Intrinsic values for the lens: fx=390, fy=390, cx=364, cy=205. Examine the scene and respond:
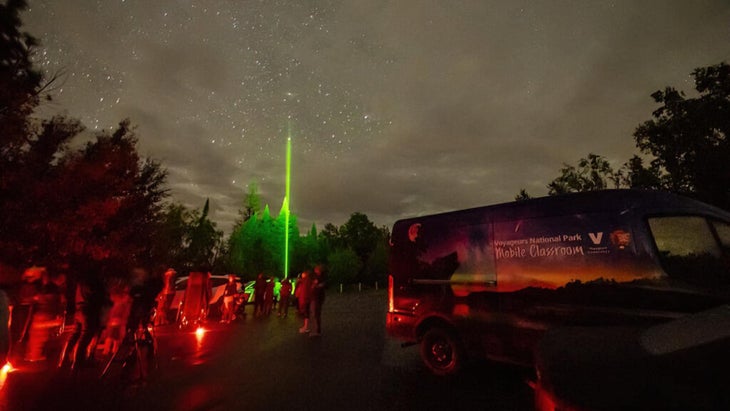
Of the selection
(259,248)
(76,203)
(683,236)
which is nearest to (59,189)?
(76,203)

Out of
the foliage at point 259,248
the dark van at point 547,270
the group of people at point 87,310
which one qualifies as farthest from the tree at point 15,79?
the foliage at point 259,248

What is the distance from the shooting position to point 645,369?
1580mm

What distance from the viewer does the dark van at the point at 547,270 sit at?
4.23 meters

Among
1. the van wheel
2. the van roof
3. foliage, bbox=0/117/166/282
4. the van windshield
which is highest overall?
foliage, bbox=0/117/166/282

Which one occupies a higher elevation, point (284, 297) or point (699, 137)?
point (699, 137)

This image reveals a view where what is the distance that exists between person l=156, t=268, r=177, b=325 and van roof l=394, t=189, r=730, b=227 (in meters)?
11.0

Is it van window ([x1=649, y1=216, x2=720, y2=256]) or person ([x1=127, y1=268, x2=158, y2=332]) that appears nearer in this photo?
van window ([x1=649, y1=216, x2=720, y2=256])

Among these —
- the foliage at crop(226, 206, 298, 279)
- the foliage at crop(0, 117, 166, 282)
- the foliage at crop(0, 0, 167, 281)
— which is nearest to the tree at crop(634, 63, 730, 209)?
the foliage at crop(0, 0, 167, 281)

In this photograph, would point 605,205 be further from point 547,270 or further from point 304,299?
point 304,299

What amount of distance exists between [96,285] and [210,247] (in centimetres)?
6302

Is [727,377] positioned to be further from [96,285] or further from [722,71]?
[722,71]

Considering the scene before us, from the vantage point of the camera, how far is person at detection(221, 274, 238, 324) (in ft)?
47.1

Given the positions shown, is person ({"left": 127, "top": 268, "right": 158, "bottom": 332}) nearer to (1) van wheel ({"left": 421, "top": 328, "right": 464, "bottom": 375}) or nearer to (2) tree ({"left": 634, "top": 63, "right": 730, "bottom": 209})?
(1) van wheel ({"left": 421, "top": 328, "right": 464, "bottom": 375})

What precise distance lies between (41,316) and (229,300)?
761cm
